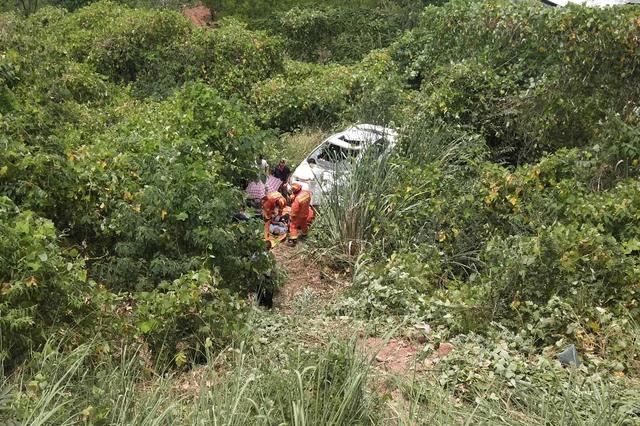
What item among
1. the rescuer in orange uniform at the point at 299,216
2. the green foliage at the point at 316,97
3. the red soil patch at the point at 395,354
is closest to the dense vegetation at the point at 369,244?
the red soil patch at the point at 395,354

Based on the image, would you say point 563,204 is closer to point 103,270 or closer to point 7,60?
point 103,270

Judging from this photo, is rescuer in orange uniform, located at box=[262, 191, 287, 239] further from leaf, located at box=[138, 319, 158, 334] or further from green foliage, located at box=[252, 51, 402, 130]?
green foliage, located at box=[252, 51, 402, 130]

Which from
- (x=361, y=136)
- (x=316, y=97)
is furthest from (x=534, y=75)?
(x=316, y=97)

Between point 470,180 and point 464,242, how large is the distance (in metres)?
1.59

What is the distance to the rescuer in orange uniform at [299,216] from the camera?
9477mm

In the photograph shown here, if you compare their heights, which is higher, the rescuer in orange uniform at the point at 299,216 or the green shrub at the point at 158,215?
the green shrub at the point at 158,215

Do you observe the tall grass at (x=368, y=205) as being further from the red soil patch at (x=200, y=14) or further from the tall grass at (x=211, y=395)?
the red soil patch at (x=200, y=14)

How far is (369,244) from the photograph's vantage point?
329 inches

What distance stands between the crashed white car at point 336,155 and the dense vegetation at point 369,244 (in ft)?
0.96

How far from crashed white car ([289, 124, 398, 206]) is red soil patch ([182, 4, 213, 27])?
59.5ft

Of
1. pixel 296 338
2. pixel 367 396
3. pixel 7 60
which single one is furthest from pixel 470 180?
pixel 7 60

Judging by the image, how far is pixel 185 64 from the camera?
17.0 metres

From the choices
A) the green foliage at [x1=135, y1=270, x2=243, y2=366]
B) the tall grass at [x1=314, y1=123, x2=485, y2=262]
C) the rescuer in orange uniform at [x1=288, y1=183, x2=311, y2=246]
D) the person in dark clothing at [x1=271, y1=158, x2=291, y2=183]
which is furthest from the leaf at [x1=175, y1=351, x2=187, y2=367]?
the person in dark clothing at [x1=271, y1=158, x2=291, y2=183]

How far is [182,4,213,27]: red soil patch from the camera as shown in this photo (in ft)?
94.0
